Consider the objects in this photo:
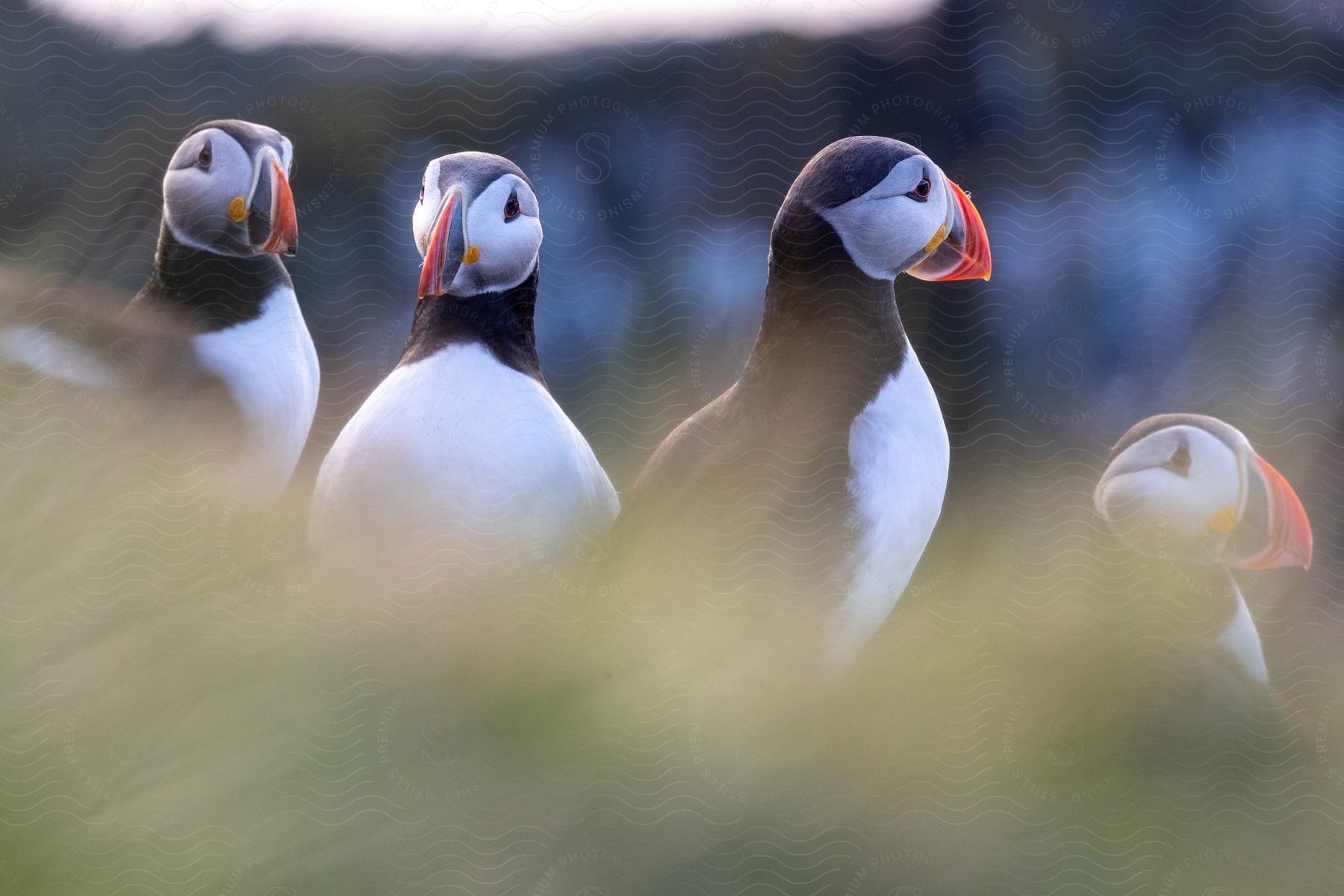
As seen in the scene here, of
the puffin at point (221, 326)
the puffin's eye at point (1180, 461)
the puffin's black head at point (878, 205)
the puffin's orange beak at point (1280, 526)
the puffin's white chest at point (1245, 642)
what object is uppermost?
the puffin's black head at point (878, 205)

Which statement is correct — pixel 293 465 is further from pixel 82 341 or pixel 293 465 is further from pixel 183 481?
pixel 82 341

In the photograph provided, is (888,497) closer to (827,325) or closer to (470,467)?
(827,325)

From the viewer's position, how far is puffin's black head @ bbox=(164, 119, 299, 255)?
183cm

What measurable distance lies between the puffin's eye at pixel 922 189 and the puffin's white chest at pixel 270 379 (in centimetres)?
97

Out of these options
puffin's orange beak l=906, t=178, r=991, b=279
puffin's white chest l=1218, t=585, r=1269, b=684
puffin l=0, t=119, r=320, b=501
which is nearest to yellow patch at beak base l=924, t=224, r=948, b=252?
puffin's orange beak l=906, t=178, r=991, b=279

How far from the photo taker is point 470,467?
1.67 m

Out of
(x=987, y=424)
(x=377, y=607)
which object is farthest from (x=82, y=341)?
(x=987, y=424)

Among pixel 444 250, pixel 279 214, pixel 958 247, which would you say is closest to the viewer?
pixel 444 250

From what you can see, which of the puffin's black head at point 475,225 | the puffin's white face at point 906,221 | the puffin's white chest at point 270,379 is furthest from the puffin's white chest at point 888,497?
the puffin's white chest at point 270,379

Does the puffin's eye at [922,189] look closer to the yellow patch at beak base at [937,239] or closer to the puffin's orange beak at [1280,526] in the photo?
the yellow patch at beak base at [937,239]

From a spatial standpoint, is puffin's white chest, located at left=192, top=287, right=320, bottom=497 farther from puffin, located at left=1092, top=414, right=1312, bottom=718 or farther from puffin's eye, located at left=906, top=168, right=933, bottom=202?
puffin, located at left=1092, top=414, right=1312, bottom=718

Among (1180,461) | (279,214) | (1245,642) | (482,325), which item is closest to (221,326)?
(279,214)

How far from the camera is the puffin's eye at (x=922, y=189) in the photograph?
166 centimetres

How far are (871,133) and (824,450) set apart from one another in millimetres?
577
